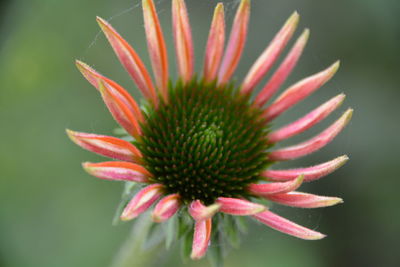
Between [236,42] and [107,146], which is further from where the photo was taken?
[236,42]

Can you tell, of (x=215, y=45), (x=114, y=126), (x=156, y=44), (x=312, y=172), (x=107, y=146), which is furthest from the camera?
(x=114, y=126)

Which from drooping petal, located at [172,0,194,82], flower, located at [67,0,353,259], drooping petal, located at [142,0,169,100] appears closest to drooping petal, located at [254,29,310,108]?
flower, located at [67,0,353,259]

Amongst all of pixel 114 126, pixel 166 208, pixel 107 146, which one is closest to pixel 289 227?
pixel 166 208

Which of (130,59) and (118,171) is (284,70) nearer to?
(130,59)

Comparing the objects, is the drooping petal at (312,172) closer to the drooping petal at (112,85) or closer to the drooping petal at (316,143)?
the drooping petal at (316,143)

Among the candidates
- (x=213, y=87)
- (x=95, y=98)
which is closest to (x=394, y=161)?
(x=213, y=87)

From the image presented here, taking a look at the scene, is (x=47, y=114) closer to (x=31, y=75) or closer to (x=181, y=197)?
(x=31, y=75)
